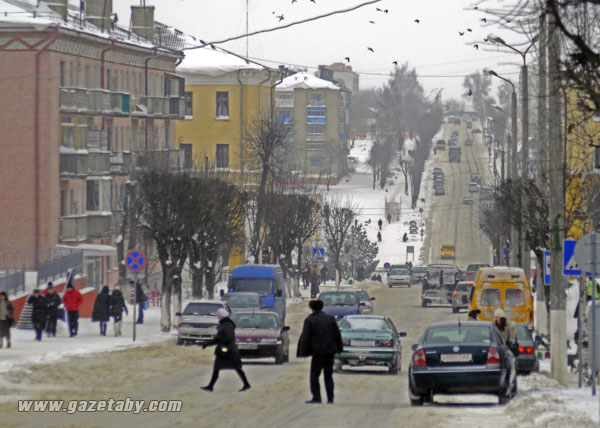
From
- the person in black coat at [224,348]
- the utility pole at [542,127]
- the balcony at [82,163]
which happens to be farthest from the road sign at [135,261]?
the balcony at [82,163]

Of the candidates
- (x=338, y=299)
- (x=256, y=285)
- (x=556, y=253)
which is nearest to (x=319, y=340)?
(x=556, y=253)

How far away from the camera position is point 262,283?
1820 inches

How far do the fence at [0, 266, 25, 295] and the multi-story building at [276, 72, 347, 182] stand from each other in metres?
131

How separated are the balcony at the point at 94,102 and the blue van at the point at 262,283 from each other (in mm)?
17460

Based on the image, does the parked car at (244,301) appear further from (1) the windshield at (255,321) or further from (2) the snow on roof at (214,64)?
(2) the snow on roof at (214,64)

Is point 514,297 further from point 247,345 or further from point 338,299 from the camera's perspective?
point 247,345

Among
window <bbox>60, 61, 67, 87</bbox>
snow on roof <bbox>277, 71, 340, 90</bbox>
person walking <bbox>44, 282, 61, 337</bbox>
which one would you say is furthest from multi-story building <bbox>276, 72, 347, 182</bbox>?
person walking <bbox>44, 282, 61, 337</bbox>

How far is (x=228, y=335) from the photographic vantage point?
22625mm

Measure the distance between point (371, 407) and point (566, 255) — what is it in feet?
17.5

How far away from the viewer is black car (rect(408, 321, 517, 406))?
20.8m

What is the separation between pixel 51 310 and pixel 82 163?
24.5 meters

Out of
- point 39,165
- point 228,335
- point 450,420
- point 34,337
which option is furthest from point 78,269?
point 450,420

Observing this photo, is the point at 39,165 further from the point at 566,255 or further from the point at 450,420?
the point at 450,420

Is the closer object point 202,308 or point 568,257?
point 568,257
